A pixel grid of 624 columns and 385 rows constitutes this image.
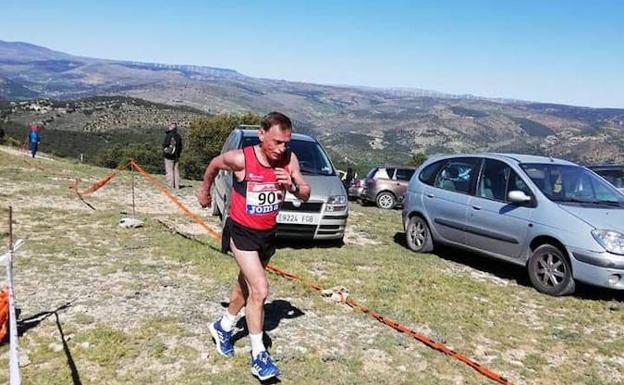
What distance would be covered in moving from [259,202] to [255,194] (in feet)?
0.23

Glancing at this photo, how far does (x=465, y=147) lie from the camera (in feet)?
513

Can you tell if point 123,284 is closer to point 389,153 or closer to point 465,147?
point 389,153

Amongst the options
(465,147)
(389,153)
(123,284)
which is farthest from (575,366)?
(465,147)

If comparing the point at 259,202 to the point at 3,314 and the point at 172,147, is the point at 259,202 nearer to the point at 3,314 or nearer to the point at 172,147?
the point at 3,314

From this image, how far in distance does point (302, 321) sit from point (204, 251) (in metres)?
3.06

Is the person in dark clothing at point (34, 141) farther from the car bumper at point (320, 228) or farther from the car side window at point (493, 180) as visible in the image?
the car side window at point (493, 180)

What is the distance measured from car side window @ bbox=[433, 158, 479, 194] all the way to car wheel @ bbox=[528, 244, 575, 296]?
160 centimetres

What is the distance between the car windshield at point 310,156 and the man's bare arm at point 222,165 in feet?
16.4

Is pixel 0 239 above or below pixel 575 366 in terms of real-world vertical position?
below

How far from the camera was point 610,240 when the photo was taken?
655 cm

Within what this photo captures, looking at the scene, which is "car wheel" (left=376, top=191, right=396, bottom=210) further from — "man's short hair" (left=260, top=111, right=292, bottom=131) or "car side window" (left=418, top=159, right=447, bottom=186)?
"man's short hair" (left=260, top=111, right=292, bottom=131)

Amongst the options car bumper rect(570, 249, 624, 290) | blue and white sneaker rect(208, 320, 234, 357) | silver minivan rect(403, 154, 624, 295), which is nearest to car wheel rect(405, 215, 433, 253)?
silver minivan rect(403, 154, 624, 295)

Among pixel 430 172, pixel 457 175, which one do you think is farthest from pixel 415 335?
pixel 430 172

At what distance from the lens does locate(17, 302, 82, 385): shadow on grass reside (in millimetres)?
4150
